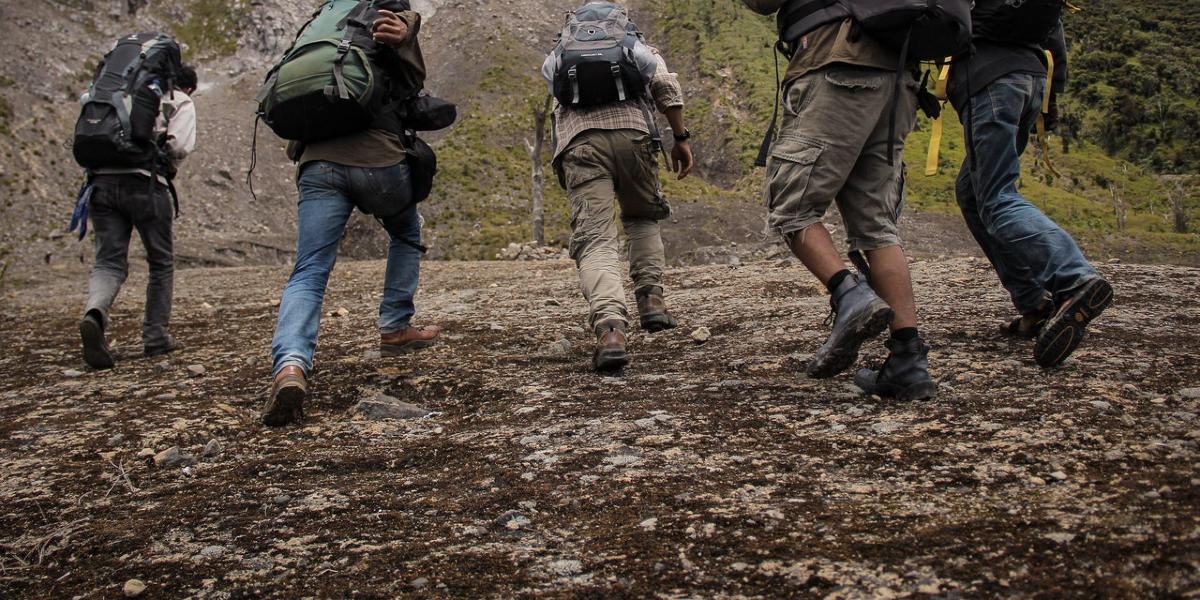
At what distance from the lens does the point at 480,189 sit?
113ft

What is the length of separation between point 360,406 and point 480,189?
3140cm

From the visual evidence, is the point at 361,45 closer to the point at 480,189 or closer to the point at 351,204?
the point at 351,204

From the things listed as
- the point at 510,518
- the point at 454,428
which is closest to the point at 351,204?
the point at 454,428

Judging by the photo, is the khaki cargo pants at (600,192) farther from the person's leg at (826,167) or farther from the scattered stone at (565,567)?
the scattered stone at (565,567)

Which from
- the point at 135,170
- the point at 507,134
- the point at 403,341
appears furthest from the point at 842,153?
the point at 507,134

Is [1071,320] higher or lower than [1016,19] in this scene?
lower

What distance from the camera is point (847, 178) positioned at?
141 inches

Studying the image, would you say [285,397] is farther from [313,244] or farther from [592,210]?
[592,210]

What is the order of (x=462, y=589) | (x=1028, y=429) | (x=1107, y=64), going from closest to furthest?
(x=462, y=589) → (x=1028, y=429) → (x=1107, y=64)

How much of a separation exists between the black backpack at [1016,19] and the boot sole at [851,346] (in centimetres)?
160

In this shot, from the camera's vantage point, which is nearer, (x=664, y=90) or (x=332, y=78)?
(x=332, y=78)

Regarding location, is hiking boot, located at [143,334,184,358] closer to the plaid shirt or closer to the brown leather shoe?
the brown leather shoe

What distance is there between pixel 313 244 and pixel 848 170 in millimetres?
2726

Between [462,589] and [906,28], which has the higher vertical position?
[906,28]
